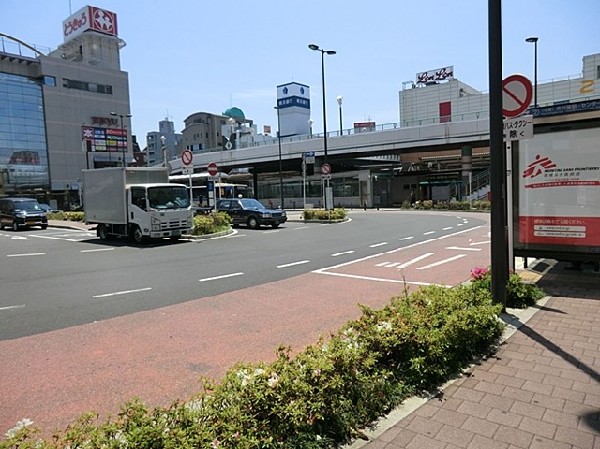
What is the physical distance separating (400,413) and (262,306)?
406 cm

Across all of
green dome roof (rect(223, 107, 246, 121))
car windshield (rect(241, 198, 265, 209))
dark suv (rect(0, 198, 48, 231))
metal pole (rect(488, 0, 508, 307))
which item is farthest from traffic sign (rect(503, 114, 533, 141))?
green dome roof (rect(223, 107, 246, 121))

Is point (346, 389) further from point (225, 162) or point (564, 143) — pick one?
point (225, 162)

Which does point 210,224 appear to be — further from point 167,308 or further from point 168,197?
point 167,308

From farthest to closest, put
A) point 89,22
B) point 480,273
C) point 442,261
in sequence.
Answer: point 89,22, point 442,261, point 480,273

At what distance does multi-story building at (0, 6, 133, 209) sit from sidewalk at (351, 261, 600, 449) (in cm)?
6503

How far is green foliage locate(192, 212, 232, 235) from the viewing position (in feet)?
63.6

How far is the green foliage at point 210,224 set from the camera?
19391 mm

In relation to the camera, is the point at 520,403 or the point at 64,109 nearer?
the point at 520,403

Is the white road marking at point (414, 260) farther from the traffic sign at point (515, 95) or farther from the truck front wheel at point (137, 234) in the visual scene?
the truck front wheel at point (137, 234)

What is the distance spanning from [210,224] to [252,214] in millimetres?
4553

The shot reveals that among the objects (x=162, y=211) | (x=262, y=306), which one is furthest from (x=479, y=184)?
(x=262, y=306)

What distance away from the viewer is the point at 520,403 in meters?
3.63

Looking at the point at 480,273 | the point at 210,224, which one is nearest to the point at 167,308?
the point at 480,273

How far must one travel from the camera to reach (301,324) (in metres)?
6.30
